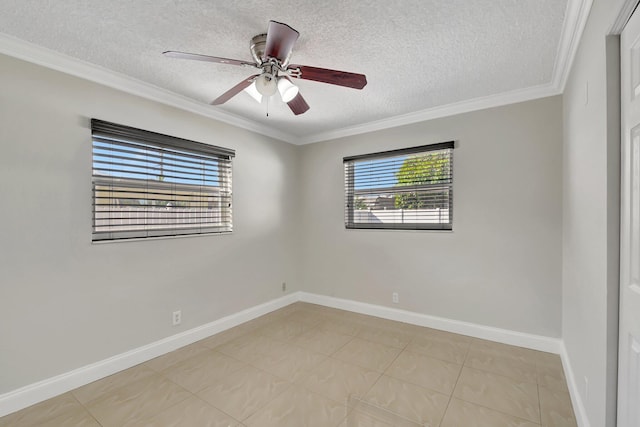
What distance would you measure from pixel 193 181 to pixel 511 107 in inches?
128

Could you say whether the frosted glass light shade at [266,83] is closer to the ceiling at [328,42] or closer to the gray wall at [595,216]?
the ceiling at [328,42]

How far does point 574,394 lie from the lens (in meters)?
1.92

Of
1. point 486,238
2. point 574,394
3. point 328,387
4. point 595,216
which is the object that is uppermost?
point 595,216

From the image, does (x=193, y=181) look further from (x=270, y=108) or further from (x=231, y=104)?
(x=270, y=108)

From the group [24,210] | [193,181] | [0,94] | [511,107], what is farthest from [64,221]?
[511,107]

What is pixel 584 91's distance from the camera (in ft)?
5.68

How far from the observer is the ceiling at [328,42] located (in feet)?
5.41

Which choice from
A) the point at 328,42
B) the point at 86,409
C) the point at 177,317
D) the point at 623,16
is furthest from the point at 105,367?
the point at 623,16

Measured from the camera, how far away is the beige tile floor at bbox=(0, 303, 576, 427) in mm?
1857

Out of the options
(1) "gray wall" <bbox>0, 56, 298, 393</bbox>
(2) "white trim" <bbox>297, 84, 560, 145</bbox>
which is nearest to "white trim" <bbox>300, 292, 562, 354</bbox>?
(1) "gray wall" <bbox>0, 56, 298, 393</bbox>

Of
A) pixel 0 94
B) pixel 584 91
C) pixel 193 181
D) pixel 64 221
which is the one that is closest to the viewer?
pixel 584 91

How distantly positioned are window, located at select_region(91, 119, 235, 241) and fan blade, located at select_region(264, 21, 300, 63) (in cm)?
159

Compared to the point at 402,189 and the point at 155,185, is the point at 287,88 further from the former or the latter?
the point at 402,189

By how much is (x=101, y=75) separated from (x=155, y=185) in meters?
0.95
